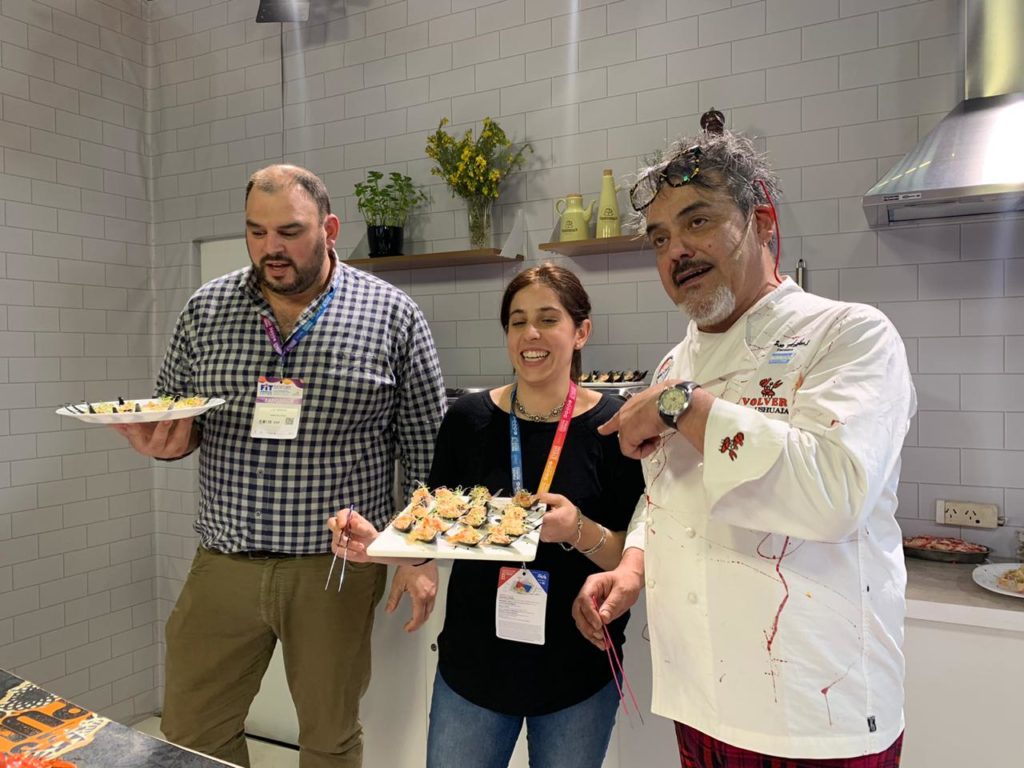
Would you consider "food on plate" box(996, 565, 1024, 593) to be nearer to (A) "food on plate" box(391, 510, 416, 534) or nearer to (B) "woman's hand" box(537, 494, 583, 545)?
(B) "woman's hand" box(537, 494, 583, 545)

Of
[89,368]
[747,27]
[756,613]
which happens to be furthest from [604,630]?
[89,368]

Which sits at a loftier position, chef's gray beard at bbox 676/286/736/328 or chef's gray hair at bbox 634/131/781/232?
chef's gray hair at bbox 634/131/781/232

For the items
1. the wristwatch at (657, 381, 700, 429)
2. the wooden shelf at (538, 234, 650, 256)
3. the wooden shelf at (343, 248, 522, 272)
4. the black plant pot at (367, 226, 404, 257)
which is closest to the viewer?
the wristwatch at (657, 381, 700, 429)

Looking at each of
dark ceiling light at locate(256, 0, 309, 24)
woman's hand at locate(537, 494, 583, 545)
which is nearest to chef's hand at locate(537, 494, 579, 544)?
woman's hand at locate(537, 494, 583, 545)

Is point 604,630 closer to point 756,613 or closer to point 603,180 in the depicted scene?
point 756,613

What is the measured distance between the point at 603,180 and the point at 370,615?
1.92 m

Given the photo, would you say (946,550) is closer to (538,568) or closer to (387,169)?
(538,568)

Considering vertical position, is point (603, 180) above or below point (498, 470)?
above

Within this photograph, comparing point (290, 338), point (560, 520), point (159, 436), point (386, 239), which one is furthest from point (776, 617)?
point (386, 239)

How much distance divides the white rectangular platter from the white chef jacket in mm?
284

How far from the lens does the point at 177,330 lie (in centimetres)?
227

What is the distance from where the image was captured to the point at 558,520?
149 centimetres

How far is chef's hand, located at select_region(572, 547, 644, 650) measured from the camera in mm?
1484

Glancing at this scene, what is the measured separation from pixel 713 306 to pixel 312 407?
122 centimetres
